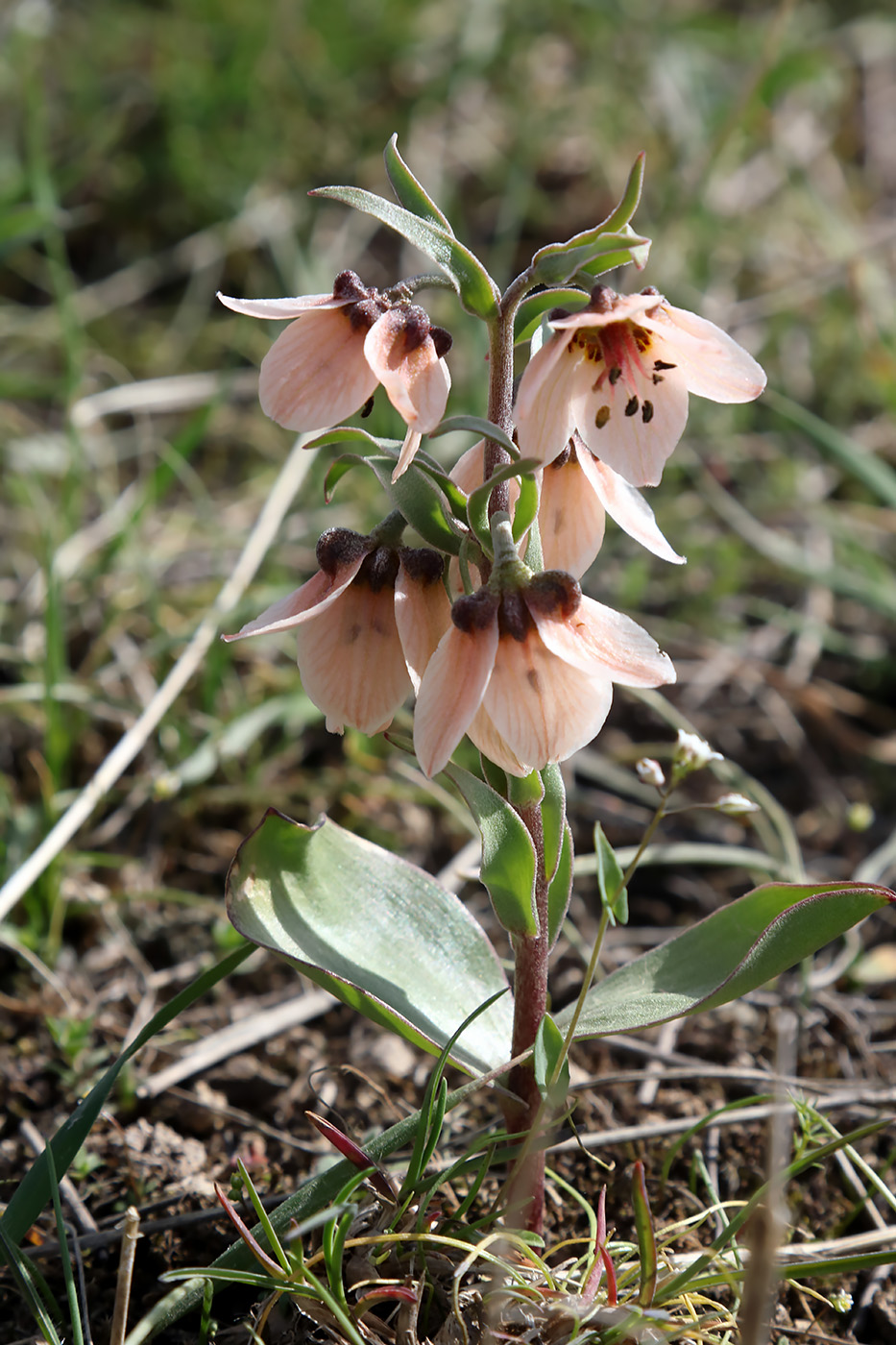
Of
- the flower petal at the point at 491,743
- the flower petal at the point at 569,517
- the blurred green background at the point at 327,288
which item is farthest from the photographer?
the blurred green background at the point at 327,288

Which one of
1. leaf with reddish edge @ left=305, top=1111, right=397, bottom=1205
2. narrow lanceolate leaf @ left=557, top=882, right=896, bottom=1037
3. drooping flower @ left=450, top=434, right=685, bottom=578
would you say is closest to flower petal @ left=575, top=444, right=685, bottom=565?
drooping flower @ left=450, top=434, right=685, bottom=578

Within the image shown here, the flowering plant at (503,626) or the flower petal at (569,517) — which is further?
the flower petal at (569,517)

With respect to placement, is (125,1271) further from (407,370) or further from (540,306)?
(540,306)

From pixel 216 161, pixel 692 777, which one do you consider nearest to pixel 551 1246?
pixel 692 777

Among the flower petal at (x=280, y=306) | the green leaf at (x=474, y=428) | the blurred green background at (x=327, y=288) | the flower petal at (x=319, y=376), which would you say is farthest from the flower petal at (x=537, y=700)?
the blurred green background at (x=327, y=288)

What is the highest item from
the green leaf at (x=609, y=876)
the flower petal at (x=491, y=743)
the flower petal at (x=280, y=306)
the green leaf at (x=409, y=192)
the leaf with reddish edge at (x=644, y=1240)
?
the green leaf at (x=409, y=192)

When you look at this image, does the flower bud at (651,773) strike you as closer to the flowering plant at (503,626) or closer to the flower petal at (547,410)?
the flowering plant at (503,626)

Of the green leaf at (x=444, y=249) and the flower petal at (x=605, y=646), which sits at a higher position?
the green leaf at (x=444, y=249)
